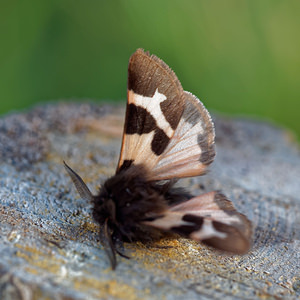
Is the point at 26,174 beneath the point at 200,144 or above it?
beneath

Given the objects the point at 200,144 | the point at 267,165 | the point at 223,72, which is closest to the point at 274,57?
the point at 223,72

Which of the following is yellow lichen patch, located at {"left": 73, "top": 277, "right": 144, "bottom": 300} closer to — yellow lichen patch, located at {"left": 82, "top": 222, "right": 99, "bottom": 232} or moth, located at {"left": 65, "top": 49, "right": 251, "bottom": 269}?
moth, located at {"left": 65, "top": 49, "right": 251, "bottom": 269}

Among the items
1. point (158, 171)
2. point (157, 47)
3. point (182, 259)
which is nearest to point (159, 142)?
point (158, 171)

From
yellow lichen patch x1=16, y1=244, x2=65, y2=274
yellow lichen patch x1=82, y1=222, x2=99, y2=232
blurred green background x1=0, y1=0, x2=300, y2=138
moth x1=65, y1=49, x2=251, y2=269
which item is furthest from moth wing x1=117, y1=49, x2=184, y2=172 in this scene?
blurred green background x1=0, y1=0, x2=300, y2=138

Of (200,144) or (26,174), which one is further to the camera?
(26,174)

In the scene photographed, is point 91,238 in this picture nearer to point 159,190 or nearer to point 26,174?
point 159,190

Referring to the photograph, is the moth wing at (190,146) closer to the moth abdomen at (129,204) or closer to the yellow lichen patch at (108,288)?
the moth abdomen at (129,204)
